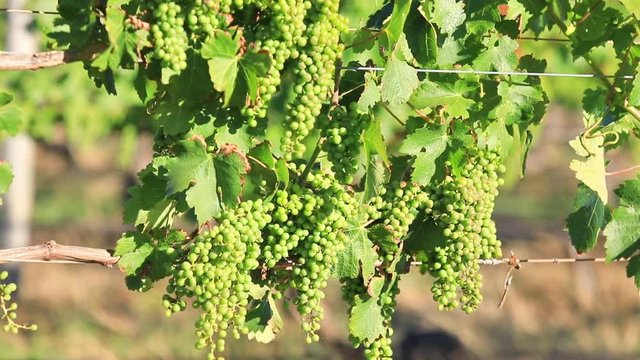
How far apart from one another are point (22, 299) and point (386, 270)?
726 centimetres

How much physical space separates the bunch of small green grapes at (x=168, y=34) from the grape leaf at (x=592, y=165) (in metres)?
1.29

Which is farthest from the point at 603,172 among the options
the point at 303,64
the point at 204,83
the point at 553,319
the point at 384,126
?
the point at 553,319

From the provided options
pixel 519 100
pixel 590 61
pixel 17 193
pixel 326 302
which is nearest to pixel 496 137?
pixel 519 100

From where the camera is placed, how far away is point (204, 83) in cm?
259

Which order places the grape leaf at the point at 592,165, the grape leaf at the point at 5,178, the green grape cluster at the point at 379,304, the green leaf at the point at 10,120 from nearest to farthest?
the green leaf at the point at 10,120, the grape leaf at the point at 5,178, the green grape cluster at the point at 379,304, the grape leaf at the point at 592,165

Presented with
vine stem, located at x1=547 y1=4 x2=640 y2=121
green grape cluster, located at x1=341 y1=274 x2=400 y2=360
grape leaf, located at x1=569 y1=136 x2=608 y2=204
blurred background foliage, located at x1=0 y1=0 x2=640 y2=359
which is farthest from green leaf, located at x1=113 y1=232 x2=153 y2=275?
blurred background foliage, located at x1=0 y1=0 x2=640 y2=359

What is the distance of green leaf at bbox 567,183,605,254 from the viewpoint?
3213 mm

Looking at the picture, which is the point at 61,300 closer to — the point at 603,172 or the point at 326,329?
the point at 326,329

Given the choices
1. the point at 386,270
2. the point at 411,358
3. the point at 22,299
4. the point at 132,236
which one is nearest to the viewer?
the point at 132,236

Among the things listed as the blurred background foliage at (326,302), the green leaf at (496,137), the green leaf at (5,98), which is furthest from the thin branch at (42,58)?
the blurred background foliage at (326,302)

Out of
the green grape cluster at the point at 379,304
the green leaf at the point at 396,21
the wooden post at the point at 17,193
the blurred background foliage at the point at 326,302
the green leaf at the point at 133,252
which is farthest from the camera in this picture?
the wooden post at the point at 17,193

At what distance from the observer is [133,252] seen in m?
2.84

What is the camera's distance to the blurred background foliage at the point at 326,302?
810 cm

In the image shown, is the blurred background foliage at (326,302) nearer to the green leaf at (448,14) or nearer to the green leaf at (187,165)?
the green leaf at (448,14)
